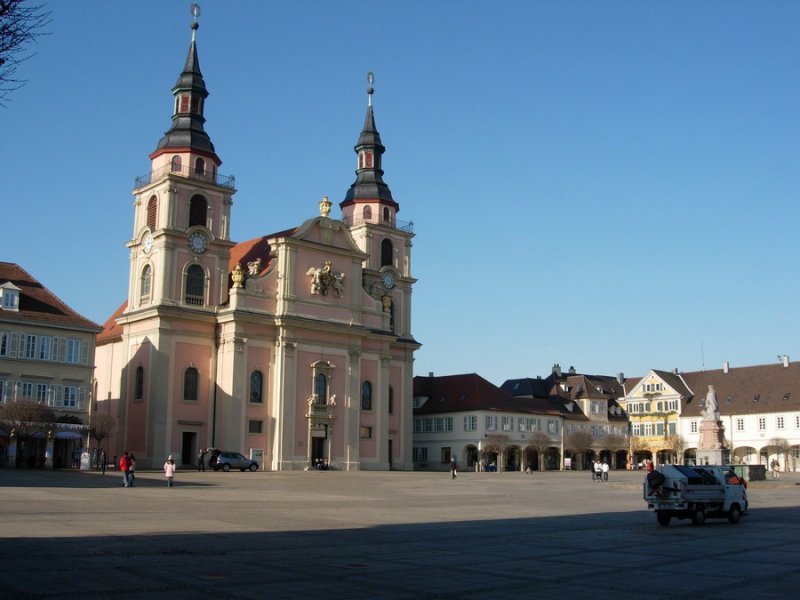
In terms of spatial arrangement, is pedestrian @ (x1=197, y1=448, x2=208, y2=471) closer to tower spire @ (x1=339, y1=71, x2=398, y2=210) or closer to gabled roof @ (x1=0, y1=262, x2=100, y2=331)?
gabled roof @ (x1=0, y1=262, x2=100, y2=331)

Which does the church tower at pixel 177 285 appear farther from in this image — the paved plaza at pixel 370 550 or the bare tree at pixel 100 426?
the paved plaza at pixel 370 550

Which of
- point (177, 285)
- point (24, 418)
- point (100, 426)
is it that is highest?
point (177, 285)

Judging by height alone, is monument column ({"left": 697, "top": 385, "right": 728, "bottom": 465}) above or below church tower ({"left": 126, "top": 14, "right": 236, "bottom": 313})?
below

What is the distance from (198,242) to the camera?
219 ft

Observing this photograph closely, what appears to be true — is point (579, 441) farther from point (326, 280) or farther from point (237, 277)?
point (237, 277)

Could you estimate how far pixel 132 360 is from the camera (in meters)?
66.0

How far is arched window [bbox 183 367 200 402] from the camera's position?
2562 inches

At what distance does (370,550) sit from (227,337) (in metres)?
49.6

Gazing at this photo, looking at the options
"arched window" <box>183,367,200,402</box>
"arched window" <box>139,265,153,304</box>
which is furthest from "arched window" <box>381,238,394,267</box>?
"arched window" <box>139,265,153,304</box>

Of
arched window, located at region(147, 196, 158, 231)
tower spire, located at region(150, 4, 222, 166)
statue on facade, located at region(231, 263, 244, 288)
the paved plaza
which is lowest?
the paved plaza

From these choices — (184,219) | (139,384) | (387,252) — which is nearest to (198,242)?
(184,219)

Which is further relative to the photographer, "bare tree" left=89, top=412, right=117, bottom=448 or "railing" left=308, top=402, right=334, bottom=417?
"railing" left=308, top=402, right=334, bottom=417

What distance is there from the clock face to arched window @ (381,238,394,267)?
63.4 ft

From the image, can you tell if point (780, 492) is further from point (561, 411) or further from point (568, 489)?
point (561, 411)
